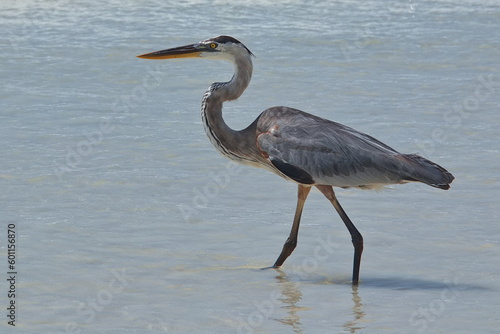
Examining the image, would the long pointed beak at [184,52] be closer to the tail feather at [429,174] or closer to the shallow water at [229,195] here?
the shallow water at [229,195]

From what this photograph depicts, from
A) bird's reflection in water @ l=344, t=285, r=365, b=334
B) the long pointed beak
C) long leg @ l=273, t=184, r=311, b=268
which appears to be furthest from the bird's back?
the long pointed beak

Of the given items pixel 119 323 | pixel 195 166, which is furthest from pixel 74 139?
pixel 119 323

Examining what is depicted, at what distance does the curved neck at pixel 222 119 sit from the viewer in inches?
293

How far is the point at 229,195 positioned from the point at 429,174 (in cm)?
247

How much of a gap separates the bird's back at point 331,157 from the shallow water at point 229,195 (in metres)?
0.65

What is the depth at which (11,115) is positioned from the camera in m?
11.3

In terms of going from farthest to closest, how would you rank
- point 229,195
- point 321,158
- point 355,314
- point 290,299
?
point 229,195, point 321,158, point 290,299, point 355,314

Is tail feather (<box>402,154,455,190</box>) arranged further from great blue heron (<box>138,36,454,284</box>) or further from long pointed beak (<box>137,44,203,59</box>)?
long pointed beak (<box>137,44,203,59</box>)

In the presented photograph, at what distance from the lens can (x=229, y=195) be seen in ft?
28.9

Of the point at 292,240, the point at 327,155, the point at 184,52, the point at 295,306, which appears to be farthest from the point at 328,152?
the point at 184,52

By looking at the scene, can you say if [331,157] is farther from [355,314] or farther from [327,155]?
[355,314]

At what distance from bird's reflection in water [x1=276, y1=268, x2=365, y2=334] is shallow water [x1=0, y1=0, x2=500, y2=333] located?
0.07 feet

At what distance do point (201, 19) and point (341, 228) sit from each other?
10787 mm

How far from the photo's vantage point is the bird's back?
22.8ft
